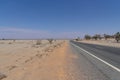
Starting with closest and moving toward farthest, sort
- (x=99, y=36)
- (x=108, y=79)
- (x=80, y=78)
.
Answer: (x=108, y=79) → (x=80, y=78) → (x=99, y=36)

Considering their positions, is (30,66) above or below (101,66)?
below

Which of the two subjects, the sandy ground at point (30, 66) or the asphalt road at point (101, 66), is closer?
the asphalt road at point (101, 66)

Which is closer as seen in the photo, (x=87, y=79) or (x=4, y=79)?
(x=87, y=79)

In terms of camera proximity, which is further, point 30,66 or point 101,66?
point 30,66

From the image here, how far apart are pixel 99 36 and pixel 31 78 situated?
19167 centimetres

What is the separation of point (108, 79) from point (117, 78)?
46 centimetres

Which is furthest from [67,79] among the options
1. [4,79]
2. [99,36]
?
[99,36]

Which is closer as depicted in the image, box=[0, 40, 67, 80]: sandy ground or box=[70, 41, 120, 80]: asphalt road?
box=[70, 41, 120, 80]: asphalt road

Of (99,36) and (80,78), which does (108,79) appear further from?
(99,36)

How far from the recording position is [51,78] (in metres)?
8.99

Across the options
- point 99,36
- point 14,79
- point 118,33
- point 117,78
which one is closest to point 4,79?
point 14,79

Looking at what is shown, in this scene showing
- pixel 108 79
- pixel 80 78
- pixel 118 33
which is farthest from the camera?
pixel 118 33

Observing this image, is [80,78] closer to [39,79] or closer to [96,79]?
[96,79]

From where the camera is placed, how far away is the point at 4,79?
9133 mm
